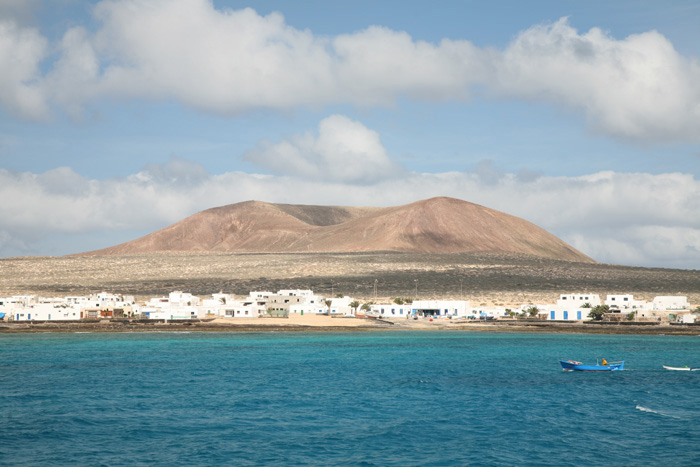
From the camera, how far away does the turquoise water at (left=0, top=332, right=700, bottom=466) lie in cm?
2927

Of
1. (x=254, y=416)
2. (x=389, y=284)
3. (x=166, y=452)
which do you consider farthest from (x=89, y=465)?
(x=389, y=284)

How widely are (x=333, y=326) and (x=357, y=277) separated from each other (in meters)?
56.5

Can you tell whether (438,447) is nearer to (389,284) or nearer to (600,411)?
(600,411)

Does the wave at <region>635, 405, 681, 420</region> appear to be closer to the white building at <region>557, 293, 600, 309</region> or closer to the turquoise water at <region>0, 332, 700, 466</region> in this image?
the turquoise water at <region>0, 332, 700, 466</region>

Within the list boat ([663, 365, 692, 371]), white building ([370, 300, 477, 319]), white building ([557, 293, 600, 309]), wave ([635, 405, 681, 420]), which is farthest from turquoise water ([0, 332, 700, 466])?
white building ([370, 300, 477, 319])

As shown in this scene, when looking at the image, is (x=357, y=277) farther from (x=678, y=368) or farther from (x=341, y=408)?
(x=341, y=408)

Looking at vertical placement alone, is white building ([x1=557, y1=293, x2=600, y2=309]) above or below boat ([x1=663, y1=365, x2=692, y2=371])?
above

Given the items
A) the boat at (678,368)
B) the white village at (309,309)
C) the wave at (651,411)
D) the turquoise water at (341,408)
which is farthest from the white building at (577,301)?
the wave at (651,411)

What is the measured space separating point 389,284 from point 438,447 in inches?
4512

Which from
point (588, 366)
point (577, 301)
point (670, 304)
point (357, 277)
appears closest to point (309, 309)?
point (357, 277)

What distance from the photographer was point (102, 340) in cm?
7862

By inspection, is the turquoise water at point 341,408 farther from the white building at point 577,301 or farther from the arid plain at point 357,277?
the arid plain at point 357,277

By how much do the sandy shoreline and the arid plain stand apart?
26.8 m

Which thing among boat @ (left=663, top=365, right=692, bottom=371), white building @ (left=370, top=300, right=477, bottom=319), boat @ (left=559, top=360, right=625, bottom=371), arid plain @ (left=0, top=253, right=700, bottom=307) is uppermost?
arid plain @ (left=0, top=253, right=700, bottom=307)
